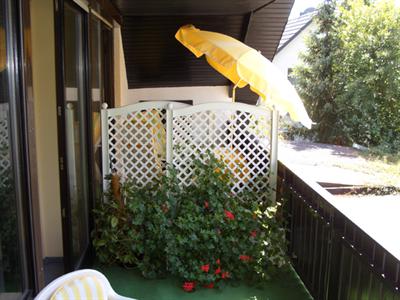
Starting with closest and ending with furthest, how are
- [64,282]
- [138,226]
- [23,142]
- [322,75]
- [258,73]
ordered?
[64,282] < [23,142] < [138,226] < [258,73] < [322,75]

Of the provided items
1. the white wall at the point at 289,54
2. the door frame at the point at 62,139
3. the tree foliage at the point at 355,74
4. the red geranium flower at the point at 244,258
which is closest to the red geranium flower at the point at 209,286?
the red geranium flower at the point at 244,258

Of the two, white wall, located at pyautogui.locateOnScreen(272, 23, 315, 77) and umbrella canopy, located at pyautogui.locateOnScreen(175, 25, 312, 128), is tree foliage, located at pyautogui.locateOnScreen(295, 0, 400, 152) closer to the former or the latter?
white wall, located at pyautogui.locateOnScreen(272, 23, 315, 77)

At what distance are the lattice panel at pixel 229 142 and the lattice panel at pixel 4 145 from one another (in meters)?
1.89

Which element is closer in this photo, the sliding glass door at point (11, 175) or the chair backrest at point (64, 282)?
the chair backrest at point (64, 282)

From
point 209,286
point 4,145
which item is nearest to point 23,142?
point 4,145

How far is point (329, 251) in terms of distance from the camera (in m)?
2.62

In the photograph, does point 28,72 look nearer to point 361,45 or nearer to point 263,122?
point 263,122

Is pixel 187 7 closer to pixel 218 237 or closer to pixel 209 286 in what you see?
pixel 218 237

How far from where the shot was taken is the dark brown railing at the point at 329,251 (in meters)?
1.92

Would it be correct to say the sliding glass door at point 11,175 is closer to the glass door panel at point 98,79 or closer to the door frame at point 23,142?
the door frame at point 23,142

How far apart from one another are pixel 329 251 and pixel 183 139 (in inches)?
64.8

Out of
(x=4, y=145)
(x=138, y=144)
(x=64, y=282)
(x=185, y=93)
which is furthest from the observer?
(x=185, y=93)

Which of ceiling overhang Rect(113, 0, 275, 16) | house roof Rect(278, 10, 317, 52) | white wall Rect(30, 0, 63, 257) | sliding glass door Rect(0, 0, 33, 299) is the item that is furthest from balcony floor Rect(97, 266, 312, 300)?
house roof Rect(278, 10, 317, 52)

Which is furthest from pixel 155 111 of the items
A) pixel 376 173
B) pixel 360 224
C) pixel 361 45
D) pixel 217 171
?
pixel 361 45
